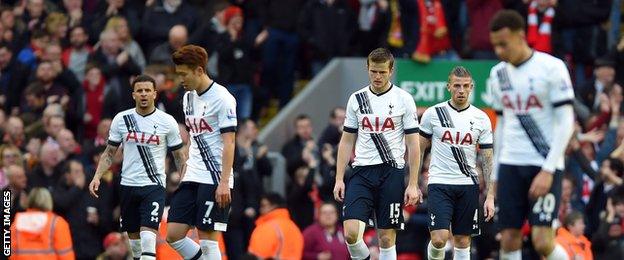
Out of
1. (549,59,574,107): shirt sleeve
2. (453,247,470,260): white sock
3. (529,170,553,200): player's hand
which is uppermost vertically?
(549,59,574,107): shirt sleeve

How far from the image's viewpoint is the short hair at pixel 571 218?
2083 centimetres

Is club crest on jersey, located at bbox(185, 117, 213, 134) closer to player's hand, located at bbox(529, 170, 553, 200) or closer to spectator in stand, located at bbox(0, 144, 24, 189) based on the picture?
player's hand, located at bbox(529, 170, 553, 200)

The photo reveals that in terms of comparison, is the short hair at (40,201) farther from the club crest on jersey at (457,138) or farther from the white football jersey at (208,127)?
the club crest on jersey at (457,138)

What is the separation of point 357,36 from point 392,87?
948 centimetres

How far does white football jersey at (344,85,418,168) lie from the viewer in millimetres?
17594

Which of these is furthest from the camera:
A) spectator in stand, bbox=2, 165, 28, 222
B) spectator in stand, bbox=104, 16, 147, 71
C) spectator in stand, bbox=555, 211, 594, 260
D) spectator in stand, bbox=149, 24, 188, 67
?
spectator in stand, bbox=104, 16, 147, 71

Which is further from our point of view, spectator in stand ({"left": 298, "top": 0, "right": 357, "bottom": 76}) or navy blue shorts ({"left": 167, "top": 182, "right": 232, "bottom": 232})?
spectator in stand ({"left": 298, "top": 0, "right": 357, "bottom": 76})

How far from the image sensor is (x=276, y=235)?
22.1 meters

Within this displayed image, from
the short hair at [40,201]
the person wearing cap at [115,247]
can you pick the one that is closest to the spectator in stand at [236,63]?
the person wearing cap at [115,247]

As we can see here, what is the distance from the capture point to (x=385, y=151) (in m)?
17.7

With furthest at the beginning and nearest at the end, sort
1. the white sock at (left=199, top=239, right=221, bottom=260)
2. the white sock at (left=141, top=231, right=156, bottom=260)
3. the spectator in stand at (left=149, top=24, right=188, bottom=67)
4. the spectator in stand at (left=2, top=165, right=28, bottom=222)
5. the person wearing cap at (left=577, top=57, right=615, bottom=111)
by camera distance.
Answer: the spectator in stand at (left=149, top=24, right=188, bottom=67) → the person wearing cap at (left=577, top=57, right=615, bottom=111) → the spectator in stand at (left=2, top=165, right=28, bottom=222) → the white sock at (left=141, top=231, right=156, bottom=260) → the white sock at (left=199, top=239, right=221, bottom=260)

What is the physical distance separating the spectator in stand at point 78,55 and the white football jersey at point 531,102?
1273cm

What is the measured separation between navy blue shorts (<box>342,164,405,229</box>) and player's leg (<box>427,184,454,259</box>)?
1.39 feet

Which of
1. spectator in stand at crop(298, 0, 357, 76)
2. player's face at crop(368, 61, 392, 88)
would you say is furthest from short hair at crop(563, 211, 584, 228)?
spectator in stand at crop(298, 0, 357, 76)
